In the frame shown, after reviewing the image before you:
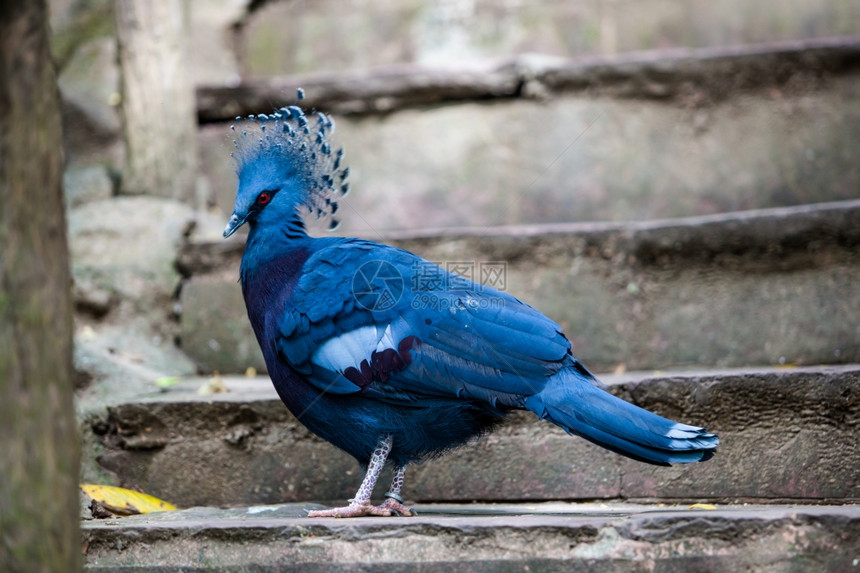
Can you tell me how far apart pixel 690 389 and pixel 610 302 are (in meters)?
0.83

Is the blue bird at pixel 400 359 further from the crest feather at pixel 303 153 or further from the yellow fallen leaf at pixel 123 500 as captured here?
the yellow fallen leaf at pixel 123 500

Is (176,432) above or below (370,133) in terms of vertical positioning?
below

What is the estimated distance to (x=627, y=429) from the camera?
7.09ft

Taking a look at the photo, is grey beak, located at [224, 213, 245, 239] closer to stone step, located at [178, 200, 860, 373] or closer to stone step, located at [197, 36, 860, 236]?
stone step, located at [178, 200, 860, 373]

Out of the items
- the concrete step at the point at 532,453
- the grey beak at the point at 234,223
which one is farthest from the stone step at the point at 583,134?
the concrete step at the point at 532,453

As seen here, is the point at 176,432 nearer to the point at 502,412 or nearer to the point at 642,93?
the point at 502,412

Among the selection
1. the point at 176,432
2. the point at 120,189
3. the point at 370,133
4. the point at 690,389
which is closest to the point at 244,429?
the point at 176,432

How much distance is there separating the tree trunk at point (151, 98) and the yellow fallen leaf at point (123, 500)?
6.12ft

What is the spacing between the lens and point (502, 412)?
242 cm

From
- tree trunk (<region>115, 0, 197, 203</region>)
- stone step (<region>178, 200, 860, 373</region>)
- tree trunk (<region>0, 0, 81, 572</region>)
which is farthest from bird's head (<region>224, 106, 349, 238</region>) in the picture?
tree trunk (<region>115, 0, 197, 203</region>)

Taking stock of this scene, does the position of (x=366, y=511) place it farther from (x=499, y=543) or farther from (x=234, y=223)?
(x=234, y=223)

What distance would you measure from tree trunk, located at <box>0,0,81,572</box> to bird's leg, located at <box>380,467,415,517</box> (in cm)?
114

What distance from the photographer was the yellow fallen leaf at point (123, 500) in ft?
A: 8.55

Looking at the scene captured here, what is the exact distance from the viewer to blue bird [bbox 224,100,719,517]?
2354 millimetres
